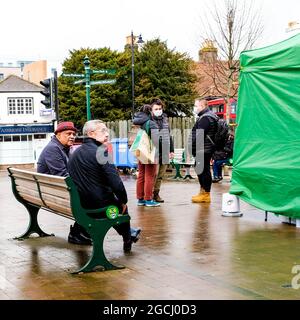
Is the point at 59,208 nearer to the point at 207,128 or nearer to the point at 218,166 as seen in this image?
the point at 207,128

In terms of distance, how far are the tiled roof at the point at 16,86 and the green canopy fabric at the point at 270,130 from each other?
46791 mm

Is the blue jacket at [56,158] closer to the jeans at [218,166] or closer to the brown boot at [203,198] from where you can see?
the brown boot at [203,198]

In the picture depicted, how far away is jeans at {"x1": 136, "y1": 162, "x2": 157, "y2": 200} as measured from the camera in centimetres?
1070

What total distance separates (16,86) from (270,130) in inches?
1910

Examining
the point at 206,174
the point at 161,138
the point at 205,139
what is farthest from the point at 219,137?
the point at 161,138

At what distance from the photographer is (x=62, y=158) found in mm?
7766

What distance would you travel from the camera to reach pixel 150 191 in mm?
10922

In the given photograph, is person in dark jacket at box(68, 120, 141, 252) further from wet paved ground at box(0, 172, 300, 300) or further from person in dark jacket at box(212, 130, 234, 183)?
person in dark jacket at box(212, 130, 234, 183)

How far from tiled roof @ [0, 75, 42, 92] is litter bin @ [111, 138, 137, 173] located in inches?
1380

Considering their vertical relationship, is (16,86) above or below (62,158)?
above

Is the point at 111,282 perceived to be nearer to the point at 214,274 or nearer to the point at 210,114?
the point at 214,274

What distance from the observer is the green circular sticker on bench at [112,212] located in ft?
20.9

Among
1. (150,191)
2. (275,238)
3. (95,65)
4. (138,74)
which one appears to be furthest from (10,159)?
(275,238)

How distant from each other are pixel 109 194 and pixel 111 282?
1300mm
